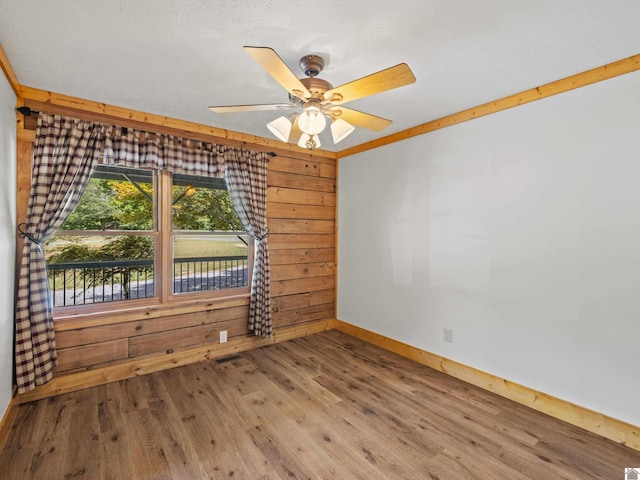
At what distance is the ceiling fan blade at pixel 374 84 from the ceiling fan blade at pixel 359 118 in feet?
0.39

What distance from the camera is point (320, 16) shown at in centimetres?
163

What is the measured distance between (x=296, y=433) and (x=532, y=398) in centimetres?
185

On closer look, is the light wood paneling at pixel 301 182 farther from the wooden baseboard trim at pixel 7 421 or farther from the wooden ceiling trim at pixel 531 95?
the wooden baseboard trim at pixel 7 421

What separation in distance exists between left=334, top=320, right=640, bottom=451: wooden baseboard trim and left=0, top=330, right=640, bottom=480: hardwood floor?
0.07 metres

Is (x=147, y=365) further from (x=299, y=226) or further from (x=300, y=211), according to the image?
(x=300, y=211)

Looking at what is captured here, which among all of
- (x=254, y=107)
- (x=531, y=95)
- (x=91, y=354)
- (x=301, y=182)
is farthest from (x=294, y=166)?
(x=91, y=354)

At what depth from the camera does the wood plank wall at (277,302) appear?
108 inches

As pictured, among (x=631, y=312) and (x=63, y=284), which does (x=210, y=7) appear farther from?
(x=631, y=312)

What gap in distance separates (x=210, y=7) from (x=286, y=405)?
2.66 metres

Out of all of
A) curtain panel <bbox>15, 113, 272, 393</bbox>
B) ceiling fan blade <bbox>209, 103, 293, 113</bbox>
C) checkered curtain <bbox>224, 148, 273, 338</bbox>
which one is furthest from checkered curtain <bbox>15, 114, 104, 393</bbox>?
ceiling fan blade <bbox>209, 103, 293, 113</bbox>

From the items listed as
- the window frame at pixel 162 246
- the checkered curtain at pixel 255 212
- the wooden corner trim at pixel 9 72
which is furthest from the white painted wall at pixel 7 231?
the checkered curtain at pixel 255 212

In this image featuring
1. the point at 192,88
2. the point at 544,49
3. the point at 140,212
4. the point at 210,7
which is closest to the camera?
the point at 210,7

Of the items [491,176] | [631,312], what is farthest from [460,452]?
[491,176]

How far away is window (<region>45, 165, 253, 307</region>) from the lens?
9.08 ft
